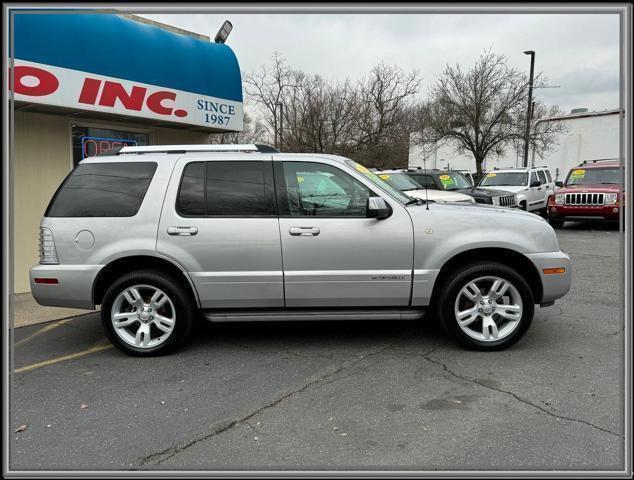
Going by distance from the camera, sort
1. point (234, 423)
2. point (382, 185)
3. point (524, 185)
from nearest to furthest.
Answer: point (234, 423) → point (382, 185) → point (524, 185)

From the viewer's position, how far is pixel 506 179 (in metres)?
16.5

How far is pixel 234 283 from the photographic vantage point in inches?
181

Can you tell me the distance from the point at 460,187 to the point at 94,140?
403 inches

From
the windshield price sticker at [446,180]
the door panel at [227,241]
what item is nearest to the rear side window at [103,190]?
the door panel at [227,241]

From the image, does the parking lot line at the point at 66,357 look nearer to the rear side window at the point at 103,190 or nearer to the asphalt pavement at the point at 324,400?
the asphalt pavement at the point at 324,400

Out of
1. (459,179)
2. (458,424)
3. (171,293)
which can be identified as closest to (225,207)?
(171,293)

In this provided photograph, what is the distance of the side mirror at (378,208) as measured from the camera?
4.46 meters

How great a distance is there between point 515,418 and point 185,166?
355 centimetres

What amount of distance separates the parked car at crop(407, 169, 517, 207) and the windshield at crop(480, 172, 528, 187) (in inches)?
63.2

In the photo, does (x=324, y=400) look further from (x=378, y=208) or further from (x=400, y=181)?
(x=400, y=181)

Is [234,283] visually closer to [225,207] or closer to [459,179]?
[225,207]

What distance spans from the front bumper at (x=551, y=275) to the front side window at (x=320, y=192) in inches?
66.6

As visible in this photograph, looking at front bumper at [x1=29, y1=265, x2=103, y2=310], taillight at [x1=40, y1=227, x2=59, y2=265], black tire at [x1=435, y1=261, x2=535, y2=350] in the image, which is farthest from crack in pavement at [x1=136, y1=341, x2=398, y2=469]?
taillight at [x1=40, y1=227, x2=59, y2=265]

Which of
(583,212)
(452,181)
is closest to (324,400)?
(452,181)
